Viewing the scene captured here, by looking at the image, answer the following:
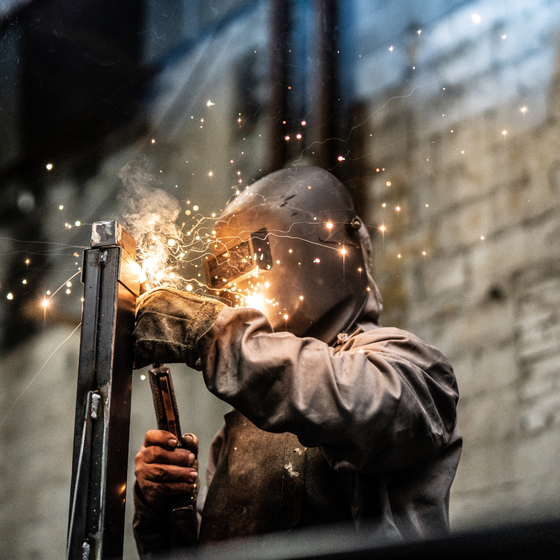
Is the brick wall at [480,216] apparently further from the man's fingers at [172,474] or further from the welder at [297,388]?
the man's fingers at [172,474]

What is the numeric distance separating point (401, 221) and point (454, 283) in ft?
1.11

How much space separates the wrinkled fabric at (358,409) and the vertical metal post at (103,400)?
17cm

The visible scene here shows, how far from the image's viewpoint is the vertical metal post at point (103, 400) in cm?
96

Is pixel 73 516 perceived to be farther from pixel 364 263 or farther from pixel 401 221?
pixel 401 221

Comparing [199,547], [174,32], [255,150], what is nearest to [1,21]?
[174,32]

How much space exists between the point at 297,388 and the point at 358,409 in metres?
0.12

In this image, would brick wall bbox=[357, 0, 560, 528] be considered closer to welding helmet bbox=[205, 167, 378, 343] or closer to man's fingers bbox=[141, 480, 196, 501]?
welding helmet bbox=[205, 167, 378, 343]

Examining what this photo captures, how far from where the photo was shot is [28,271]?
6.96 ft

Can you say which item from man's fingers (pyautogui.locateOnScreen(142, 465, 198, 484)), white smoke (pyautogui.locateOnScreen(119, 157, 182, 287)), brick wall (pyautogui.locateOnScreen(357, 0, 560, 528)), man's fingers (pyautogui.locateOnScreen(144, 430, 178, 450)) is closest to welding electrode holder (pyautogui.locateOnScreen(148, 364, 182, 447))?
man's fingers (pyautogui.locateOnScreen(144, 430, 178, 450))

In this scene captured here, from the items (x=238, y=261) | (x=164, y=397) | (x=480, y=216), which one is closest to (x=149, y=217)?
(x=238, y=261)

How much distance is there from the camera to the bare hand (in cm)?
146

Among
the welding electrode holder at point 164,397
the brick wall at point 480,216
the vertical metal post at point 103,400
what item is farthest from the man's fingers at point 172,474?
the brick wall at point 480,216

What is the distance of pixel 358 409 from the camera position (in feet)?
3.51

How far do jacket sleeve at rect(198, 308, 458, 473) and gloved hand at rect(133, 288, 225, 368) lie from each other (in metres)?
0.03
